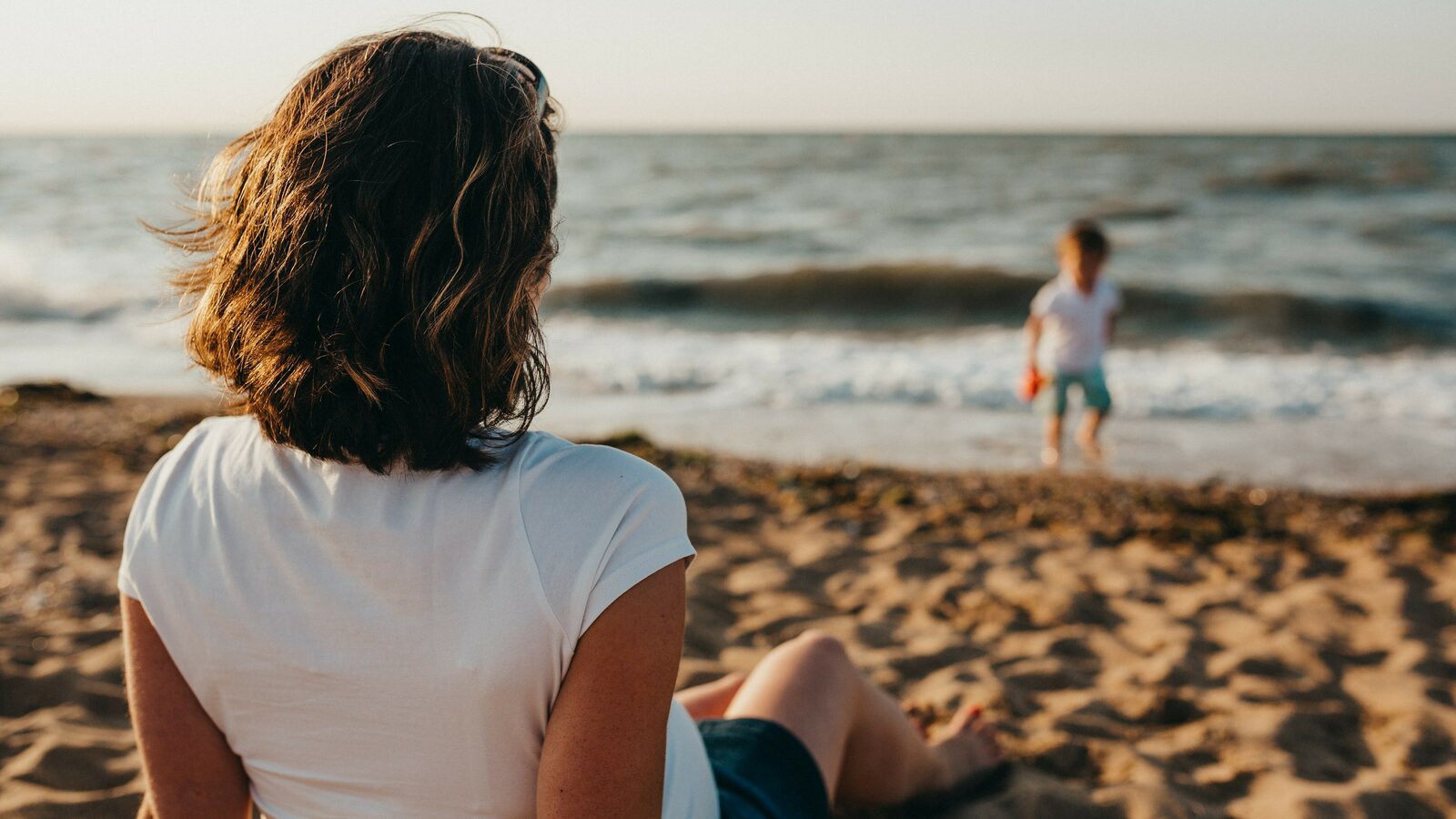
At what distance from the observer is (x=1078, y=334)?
6.31 meters

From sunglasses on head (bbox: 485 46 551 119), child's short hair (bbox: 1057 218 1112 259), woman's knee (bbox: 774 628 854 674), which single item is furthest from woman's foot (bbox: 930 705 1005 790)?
child's short hair (bbox: 1057 218 1112 259)

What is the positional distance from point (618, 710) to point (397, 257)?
53 cm

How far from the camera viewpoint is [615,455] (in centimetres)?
109

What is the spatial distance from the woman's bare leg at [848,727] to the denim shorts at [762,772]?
0.17 feet

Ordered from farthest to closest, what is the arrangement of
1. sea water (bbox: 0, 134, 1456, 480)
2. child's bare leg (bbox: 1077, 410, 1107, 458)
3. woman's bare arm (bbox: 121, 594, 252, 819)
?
sea water (bbox: 0, 134, 1456, 480)
child's bare leg (bbox: 1077, 410, 1107, 458)
woman's bare arm (bbox: 121, 594, 252, 819)

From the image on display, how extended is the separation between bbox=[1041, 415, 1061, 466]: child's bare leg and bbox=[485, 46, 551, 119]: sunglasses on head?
5.32 meters

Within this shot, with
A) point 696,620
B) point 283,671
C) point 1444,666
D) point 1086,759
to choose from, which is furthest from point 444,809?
point 1444,666

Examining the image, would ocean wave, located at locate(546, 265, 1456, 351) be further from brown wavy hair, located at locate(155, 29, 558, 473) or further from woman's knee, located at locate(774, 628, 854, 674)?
brown wavy hair, located at locate(155, 29, 558, 473)

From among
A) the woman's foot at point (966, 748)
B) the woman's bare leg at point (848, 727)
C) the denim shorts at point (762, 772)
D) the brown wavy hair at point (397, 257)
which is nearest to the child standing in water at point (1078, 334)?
the woman's foot at point (966, 748)

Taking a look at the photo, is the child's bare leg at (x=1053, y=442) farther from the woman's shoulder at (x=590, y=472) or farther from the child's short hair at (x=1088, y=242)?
the woman's shoulder at (x=590, y=472)

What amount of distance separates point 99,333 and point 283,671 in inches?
430

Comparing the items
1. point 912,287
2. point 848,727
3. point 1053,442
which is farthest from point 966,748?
point 912,287

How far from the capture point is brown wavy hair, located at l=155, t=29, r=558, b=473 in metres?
1.05

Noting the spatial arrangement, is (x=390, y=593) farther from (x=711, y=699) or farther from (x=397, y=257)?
(x=711, y=699)
